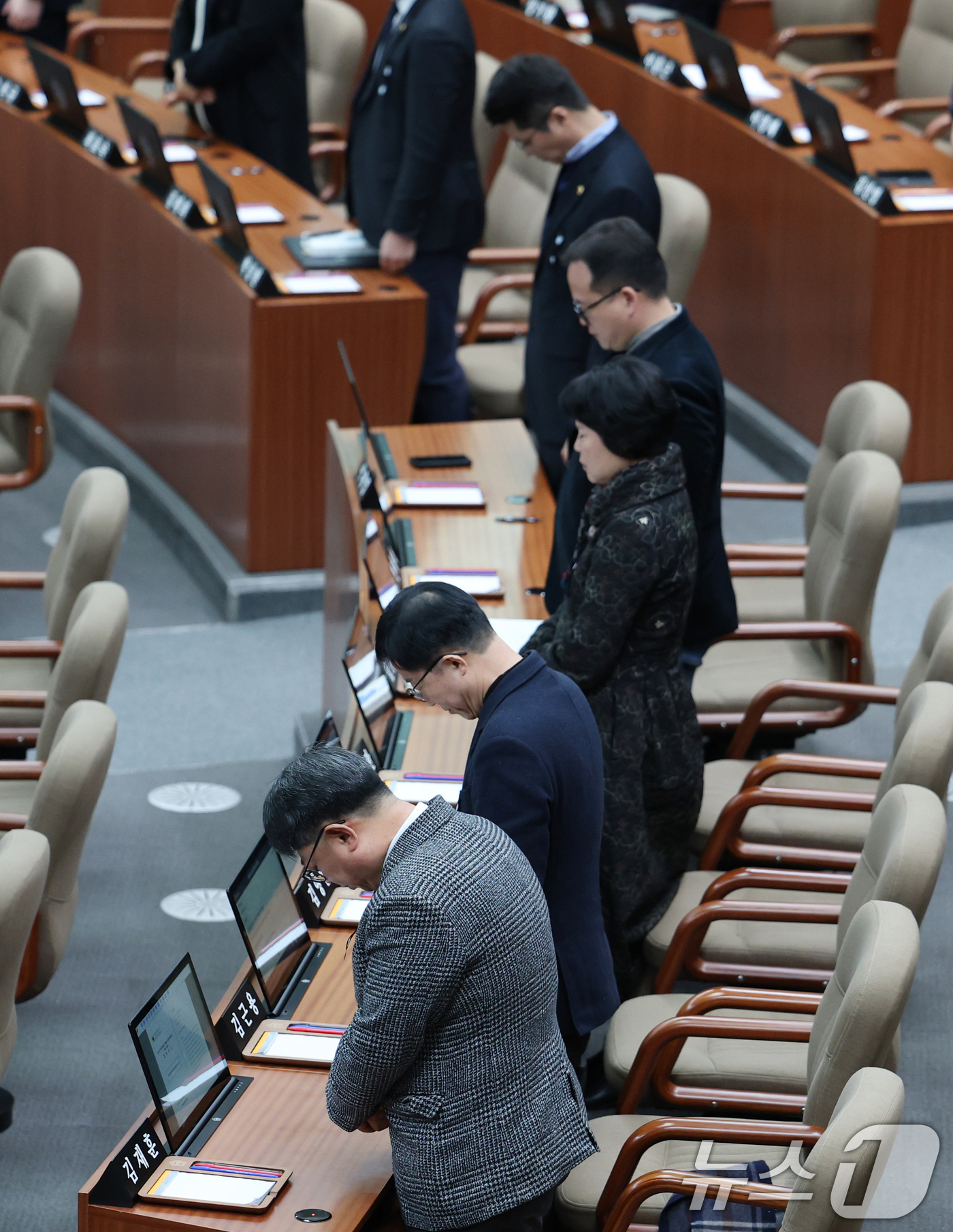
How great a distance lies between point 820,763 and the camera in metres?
3.53

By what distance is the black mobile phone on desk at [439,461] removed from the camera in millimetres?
4512

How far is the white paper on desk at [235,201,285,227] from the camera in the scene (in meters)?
5.60

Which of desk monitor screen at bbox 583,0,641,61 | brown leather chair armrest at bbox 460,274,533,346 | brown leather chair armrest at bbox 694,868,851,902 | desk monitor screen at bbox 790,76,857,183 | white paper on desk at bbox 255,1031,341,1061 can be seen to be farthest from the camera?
desk monitor screen at bbox 583,0,641,61

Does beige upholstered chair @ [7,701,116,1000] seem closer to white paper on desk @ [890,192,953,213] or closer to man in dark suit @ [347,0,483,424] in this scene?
man in dark suit @ [347,0,483,424]

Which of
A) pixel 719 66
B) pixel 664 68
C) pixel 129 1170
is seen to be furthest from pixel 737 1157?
pixel 664 68

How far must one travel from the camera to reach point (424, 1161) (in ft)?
7.22

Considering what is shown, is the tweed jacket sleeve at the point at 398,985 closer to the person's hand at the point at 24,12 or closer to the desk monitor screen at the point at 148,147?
the desk monitor screen at the point at 148,147

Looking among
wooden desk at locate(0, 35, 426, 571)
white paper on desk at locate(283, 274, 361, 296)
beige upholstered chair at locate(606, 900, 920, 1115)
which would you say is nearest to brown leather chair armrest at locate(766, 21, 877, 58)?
wooden desk at locate(0, 35, 426, 571)

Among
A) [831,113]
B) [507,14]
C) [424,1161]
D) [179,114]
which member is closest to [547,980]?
[424,1161]

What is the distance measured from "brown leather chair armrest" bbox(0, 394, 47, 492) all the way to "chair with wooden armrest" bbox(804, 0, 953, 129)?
11.9 feet

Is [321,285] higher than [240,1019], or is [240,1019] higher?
[321,285]

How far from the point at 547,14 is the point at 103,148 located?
2374mm

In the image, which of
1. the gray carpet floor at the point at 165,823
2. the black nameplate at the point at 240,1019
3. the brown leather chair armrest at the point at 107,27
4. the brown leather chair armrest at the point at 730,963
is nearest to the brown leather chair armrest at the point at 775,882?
the brown leather chair armrest at the point at 730,963

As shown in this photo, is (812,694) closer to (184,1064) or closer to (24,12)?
(184,1064)
